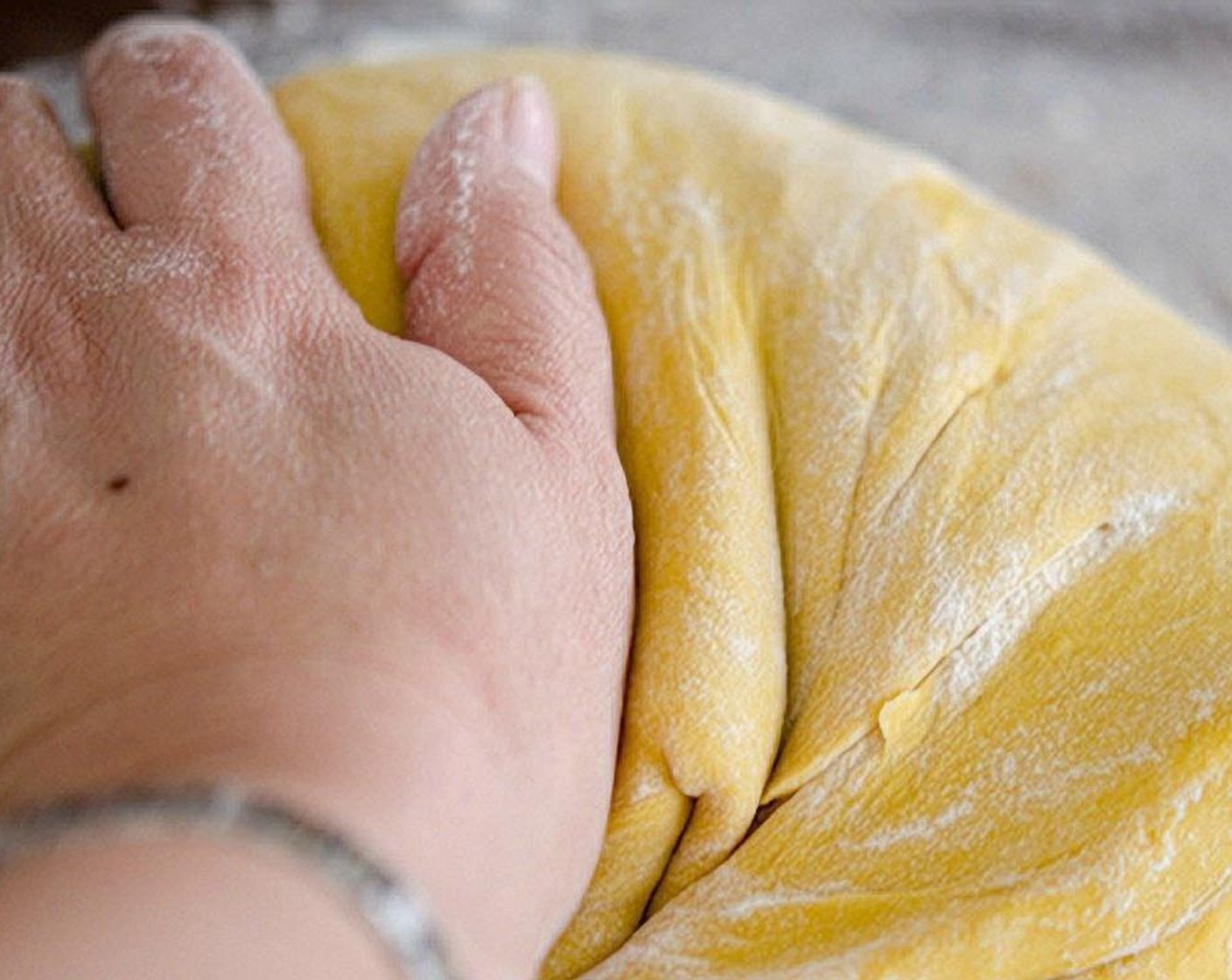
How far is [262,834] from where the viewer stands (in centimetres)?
48

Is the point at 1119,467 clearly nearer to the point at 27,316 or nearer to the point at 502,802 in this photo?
the point at 502,802

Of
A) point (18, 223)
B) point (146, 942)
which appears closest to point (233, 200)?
point (18, 223)

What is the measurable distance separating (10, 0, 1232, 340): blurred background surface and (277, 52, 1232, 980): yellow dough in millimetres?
632

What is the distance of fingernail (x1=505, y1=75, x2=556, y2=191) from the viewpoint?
97cm

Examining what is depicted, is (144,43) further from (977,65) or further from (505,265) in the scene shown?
(977,65)

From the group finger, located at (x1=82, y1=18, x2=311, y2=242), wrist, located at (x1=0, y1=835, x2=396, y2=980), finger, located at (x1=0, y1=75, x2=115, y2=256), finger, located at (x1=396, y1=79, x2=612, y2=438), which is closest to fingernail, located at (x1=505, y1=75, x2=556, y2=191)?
finger, located at (x1=396, y1=79, x2=612, y2=438)

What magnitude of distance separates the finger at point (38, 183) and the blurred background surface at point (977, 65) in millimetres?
556

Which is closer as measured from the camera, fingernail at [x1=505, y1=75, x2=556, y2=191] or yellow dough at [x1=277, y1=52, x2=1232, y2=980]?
yellow dough at [x1=277, y1=52, x2=1232, y2=980]

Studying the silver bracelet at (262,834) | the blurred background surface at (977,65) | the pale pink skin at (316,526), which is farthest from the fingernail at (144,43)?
the silver bracelet at (262,834)

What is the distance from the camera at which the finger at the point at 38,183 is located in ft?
2.76

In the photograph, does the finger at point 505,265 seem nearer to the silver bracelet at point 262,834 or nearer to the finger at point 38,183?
the finger at point 38,183

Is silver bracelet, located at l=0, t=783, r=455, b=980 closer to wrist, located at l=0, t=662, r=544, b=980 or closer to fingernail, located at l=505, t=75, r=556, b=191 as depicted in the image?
wrist, located at l=0, t=662, r=544, b=980

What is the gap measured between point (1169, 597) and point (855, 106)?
3.50 feet

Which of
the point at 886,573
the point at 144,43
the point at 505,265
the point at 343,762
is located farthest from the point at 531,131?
the point at 343,762
